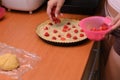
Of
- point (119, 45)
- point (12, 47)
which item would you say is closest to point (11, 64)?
point (12, 47)

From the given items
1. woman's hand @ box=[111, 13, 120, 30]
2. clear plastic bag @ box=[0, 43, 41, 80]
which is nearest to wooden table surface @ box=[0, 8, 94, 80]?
clear plastic bag @ box=[0, 43, 41, 80]

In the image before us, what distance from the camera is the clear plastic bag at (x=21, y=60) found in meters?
0.79

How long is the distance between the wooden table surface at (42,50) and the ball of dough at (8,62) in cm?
4

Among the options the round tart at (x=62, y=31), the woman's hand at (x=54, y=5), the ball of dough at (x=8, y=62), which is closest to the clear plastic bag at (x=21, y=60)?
the ball of dough at (x=8, y=62)

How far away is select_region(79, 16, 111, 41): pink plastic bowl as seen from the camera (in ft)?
2.65

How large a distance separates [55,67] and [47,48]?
131 mm

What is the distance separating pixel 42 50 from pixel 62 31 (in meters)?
0.15

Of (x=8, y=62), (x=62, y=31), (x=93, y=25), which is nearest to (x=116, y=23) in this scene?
(x=93, y=25)

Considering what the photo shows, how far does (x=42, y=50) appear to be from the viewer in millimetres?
918

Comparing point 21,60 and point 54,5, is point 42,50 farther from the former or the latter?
point 54,5

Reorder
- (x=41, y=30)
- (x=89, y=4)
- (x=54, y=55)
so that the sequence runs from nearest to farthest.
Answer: (x=54, y=55) < (x=41, y=30) < (x=89, y=4)

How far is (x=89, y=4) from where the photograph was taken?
1133mm

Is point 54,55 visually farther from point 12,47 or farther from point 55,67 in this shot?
point 12,47

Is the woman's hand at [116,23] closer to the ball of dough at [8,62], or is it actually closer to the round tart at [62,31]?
the round tart at [62,31]
